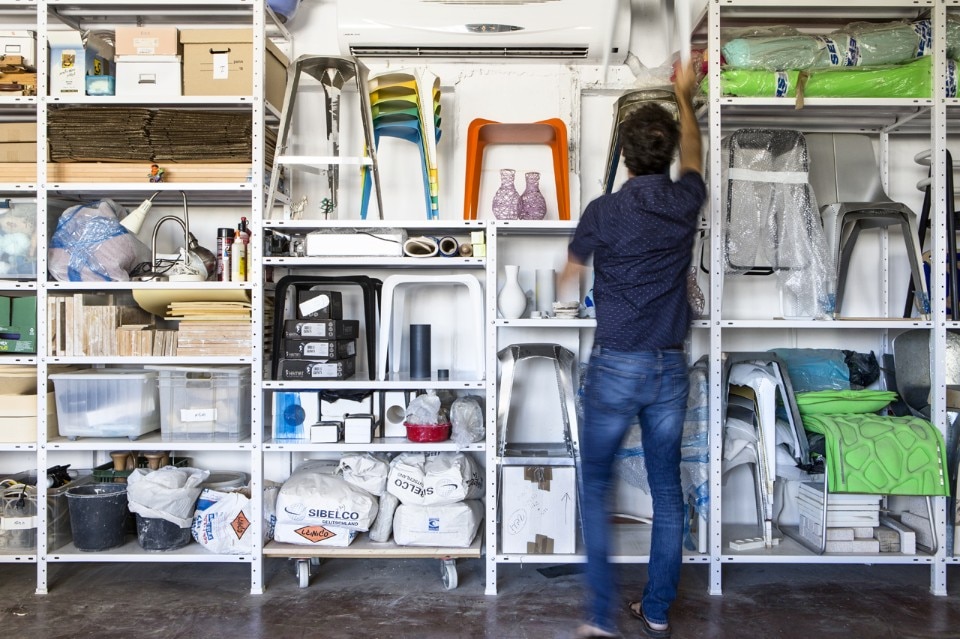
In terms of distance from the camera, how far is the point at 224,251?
2.84 meters

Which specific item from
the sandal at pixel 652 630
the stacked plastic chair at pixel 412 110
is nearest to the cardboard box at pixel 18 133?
the stacked plastic chair at pixel 412 110

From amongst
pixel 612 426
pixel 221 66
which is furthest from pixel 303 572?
pixel 221 66

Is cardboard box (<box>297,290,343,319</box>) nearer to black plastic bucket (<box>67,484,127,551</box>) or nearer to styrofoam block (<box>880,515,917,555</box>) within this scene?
black plastic bucket (<box>67,484,127,551</box>)

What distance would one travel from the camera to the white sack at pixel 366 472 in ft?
9.46

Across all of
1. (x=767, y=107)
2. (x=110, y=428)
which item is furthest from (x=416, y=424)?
→ (x=767, y=107)

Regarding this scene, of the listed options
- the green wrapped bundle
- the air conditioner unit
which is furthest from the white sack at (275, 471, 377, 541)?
the green wrapped bundle

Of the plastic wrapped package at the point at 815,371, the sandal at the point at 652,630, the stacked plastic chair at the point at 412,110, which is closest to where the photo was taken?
the sandal at the point at 652,630

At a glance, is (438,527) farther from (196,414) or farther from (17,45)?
(17,45)

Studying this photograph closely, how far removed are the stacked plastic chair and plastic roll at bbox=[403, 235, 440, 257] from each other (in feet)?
0.82

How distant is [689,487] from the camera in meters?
2.85

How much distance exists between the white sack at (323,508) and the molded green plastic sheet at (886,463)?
1813mm

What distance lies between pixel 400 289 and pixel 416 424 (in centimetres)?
76

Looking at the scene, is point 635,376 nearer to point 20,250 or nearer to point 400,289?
point 400,289

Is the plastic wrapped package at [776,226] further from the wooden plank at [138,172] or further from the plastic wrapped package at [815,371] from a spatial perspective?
the wooden plank at [138,172]
